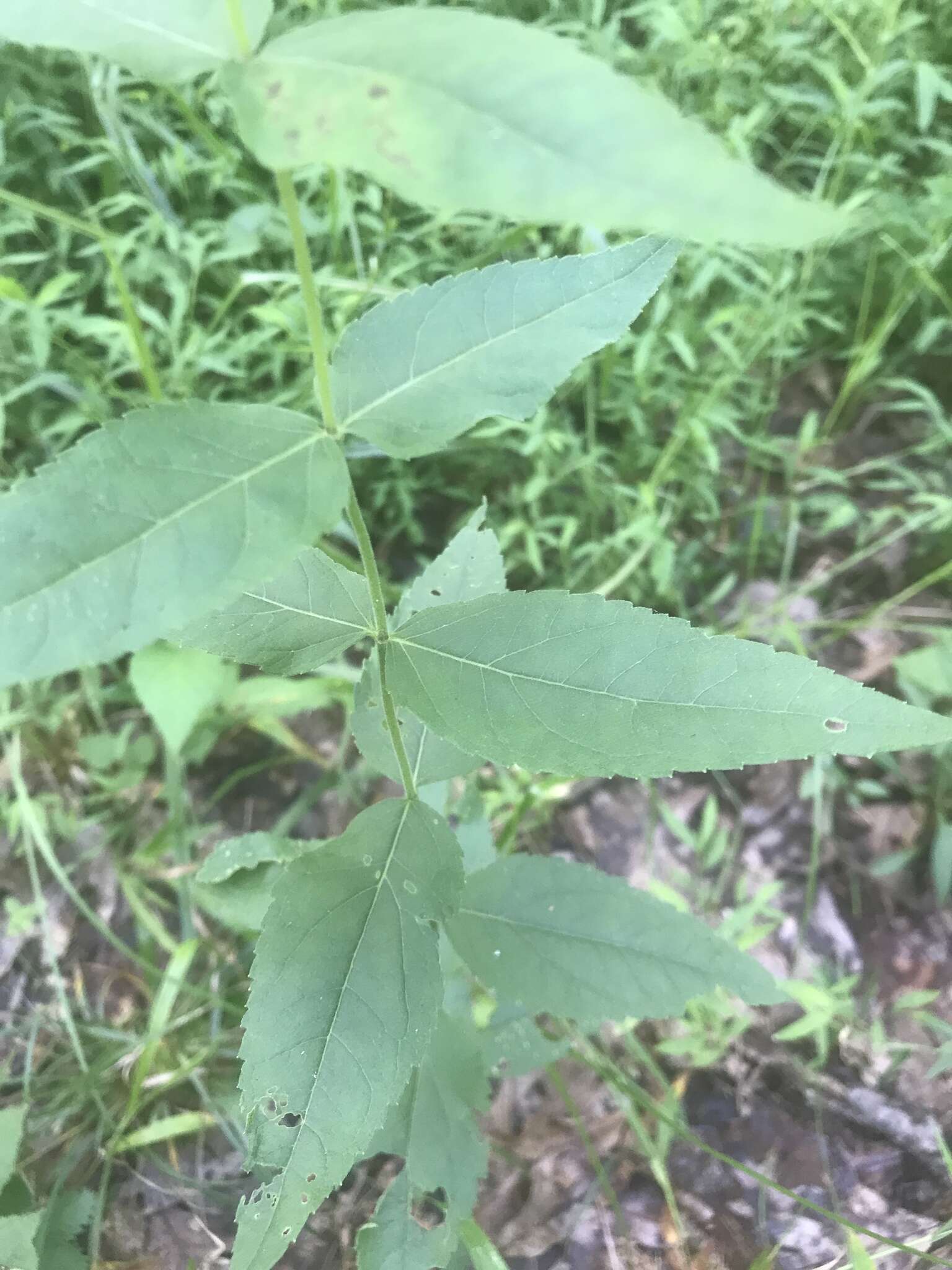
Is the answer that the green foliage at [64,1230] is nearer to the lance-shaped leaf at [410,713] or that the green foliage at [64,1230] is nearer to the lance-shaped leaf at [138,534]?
the lance-shaped leaf at [410,713]

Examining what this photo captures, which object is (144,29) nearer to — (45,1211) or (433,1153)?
(433,1153)

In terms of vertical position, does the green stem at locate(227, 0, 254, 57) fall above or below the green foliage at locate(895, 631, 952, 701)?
above

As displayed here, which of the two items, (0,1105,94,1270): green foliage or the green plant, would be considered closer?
the green plant

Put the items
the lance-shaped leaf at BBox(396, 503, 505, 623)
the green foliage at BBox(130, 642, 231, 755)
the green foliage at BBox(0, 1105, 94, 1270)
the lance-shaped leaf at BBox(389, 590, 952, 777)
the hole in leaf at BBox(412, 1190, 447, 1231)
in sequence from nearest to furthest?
1. the lance-shaped leaf at BBox(389, 590, 952, 777)
2. the lance-shaped leaf at BBox(396, 503, 505, 623)
3. the green foliage at BBox(0, 1105, 94, 1270)
4. the hole in leaf at BBox(412, 1190, 447, 1231)
5. the green foliage at BBox(130, 642, 231, 755)

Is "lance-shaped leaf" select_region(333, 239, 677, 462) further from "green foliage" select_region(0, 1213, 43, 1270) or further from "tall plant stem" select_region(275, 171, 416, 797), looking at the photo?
"green foliage" select_region(0, 1213, 43, 1270)

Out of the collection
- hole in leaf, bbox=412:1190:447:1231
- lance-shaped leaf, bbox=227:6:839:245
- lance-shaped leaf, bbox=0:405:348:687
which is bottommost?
hole in leaf, bbox=412:1190:447:1231

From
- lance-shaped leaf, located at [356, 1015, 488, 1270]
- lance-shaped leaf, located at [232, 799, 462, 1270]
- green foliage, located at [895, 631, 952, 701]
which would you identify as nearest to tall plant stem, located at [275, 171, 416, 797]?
lance-shaped leaf, located at [232, 799, 462, 1270]

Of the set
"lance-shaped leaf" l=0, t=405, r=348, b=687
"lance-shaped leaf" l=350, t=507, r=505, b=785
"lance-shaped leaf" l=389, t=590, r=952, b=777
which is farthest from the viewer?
"lance-shaped leaf" l=350, t=507, r=505, b=785

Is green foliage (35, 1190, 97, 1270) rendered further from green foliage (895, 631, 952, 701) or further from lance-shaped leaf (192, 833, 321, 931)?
green foliage (895, 631, 952, 701)

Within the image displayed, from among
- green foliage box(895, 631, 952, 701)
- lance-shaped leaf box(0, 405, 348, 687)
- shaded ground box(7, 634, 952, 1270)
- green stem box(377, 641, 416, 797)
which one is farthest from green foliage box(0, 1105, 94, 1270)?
green foliage box(895, 631, 952, 701)
